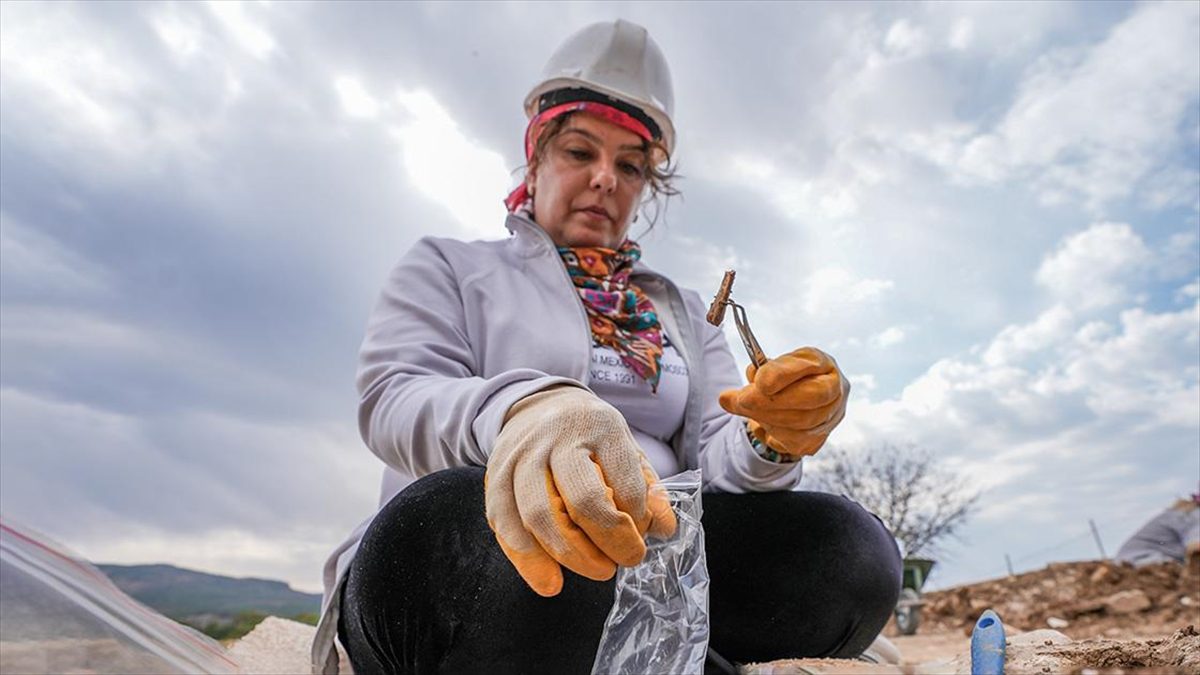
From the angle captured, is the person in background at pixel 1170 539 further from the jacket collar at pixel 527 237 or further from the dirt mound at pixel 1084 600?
the jacket collar at pixel 527 237

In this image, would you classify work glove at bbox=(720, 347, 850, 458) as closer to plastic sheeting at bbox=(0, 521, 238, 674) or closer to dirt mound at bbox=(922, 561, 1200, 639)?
plastic sheeting at bbox=(0, 521, 238, 674)

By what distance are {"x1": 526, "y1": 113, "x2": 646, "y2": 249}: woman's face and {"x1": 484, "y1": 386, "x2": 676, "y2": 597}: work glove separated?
0.80 meters

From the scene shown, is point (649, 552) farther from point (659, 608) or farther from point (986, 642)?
point (986, 642)

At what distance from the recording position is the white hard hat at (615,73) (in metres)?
1.65

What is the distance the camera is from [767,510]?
1.35 m

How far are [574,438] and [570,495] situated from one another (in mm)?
60

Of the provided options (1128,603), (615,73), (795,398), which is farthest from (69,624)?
(1128,603)

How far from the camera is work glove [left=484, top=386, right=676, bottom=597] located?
799 millimetres

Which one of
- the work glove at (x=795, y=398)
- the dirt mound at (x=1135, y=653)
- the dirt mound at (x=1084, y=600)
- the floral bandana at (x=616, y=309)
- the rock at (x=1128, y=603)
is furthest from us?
the rock at (x=1128, y=603)

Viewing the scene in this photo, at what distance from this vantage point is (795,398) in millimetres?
1198

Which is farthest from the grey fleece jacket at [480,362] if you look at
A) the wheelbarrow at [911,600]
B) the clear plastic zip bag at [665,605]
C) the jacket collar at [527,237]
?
the wheelbarrow at [911,600]

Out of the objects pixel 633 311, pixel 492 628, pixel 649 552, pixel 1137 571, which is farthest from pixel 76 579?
pixel 1137 571

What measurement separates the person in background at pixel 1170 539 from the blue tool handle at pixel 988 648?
6930 millimetres

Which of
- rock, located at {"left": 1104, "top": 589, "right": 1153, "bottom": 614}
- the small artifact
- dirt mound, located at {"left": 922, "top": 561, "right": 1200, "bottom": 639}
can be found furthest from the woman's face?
rock, located at {"left": 1104, "top": 589, "right": 1153, "bottom": 614}
